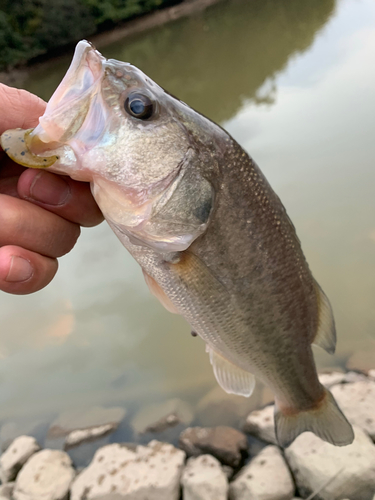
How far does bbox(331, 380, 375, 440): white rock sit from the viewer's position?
2684 millimetres

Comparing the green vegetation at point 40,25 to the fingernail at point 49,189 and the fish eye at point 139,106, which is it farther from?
the fish eye at point 139,106

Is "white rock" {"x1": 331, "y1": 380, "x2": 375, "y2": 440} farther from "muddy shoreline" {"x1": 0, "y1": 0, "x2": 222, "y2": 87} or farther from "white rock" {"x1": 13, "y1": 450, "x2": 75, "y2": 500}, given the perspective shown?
"muddy shoreline" {"x1": 0, "y1": 0, "x2": 222, "y2": 87}

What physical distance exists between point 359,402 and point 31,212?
2762 millimetres

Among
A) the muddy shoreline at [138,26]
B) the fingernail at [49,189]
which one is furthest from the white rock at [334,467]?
the muddy shoreline at [138,26]

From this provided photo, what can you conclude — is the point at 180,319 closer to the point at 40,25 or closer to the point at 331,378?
the point at 331,378

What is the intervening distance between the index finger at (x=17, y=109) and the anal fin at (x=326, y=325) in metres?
1.50

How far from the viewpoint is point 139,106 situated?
1.20 metres

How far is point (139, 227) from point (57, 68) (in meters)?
24.0

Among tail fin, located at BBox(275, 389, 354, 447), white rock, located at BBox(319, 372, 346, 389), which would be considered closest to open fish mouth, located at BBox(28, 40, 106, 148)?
tail fin, located at BBox(275, 389, 354, 447)

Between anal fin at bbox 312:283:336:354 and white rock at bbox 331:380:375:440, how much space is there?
1.36 metres

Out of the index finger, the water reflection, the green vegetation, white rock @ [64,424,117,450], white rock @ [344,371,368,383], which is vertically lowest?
white rock @ [344,371,368,383]

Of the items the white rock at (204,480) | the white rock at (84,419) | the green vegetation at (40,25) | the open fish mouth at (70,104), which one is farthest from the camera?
the green vegetation at (40,25)

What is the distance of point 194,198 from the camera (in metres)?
1.30

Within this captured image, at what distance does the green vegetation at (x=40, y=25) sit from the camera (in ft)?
73.5
